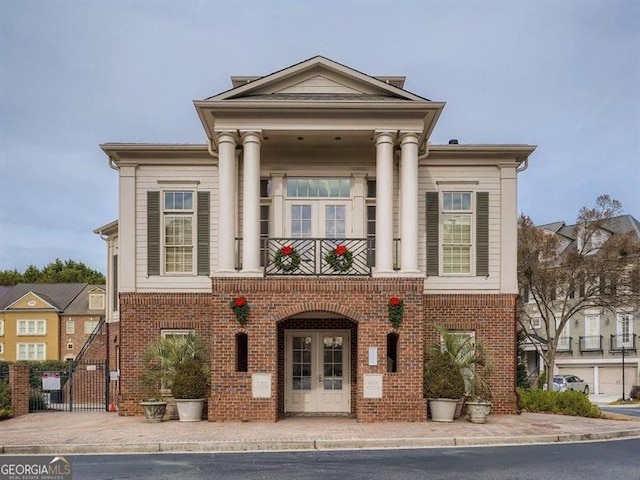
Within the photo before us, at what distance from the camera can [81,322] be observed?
2314 inches

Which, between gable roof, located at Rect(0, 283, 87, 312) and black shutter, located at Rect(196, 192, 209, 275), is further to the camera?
gable roof, located at Rect(0, 283, 87, 312)

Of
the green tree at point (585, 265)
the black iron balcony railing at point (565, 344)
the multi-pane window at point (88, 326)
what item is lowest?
the black iron balcony railing at point (565, 344)

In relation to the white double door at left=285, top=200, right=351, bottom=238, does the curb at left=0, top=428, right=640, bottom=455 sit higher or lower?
lower

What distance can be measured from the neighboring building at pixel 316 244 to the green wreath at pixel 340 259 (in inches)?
1.3

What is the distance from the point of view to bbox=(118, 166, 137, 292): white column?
18672mm

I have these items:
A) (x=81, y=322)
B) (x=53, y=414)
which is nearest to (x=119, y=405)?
(x=53, y=414)

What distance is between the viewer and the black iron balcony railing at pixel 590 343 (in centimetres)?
4969

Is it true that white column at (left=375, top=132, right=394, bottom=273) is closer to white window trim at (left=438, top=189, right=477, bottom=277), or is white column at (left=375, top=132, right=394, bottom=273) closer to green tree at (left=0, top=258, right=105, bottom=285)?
white window trim at (left=438, top=189, right=477, bottom=277)

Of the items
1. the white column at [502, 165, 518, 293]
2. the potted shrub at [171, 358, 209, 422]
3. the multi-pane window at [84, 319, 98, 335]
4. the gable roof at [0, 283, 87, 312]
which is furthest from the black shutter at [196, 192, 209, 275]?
the gable roof at [0, 283, 87, 312]

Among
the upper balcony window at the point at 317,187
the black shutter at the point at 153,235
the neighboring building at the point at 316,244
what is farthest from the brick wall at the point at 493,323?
the black shutter at the point at 153,235

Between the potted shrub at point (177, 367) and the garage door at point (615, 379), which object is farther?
the garage door at point (615, 379)

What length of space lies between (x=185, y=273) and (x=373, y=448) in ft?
25.3

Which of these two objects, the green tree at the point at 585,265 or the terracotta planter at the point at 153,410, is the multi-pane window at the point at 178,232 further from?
the green tree at the point at 585,265

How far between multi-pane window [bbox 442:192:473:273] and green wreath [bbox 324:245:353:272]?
3099mm
